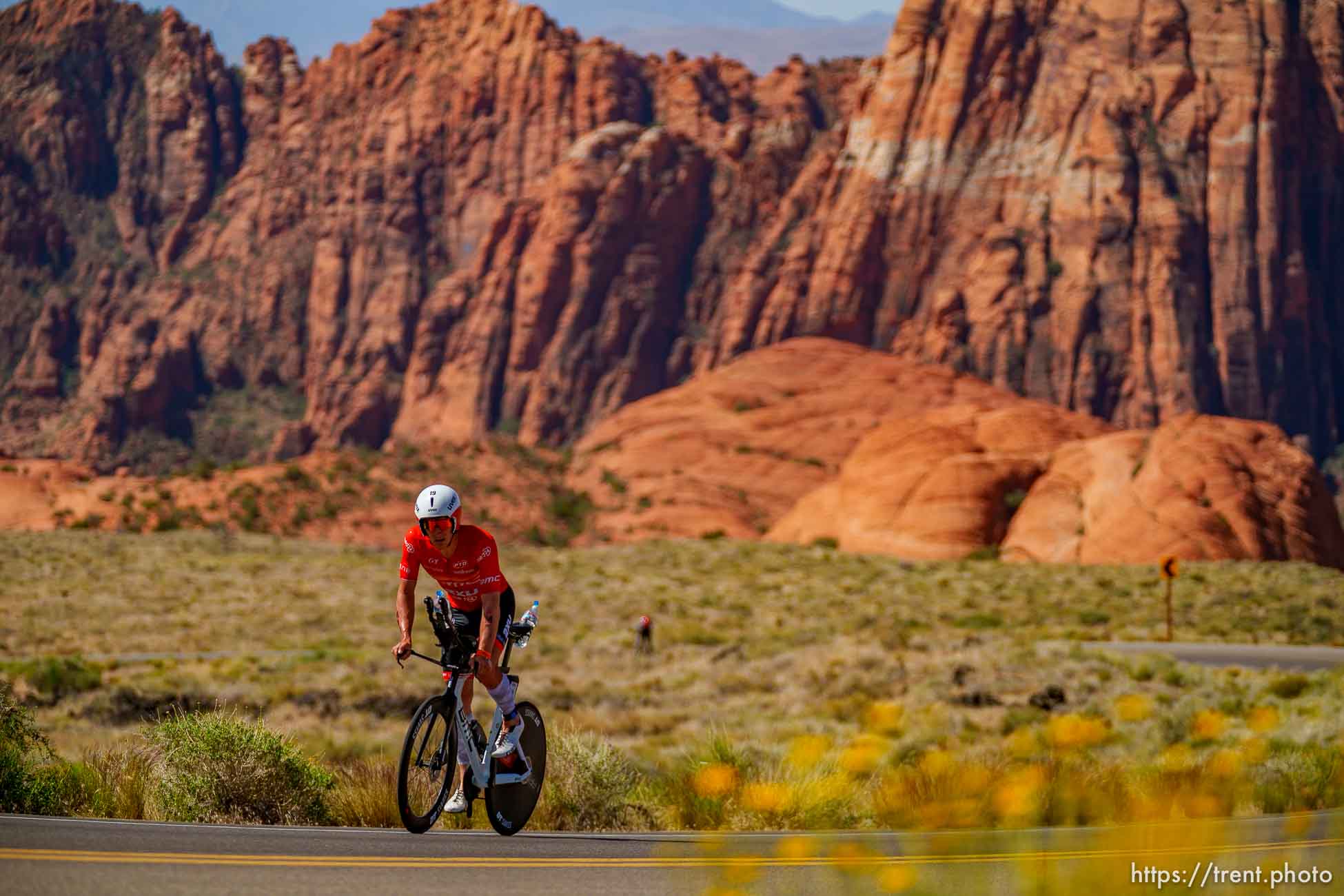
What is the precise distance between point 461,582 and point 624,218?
122989 mm

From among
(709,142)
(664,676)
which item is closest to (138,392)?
(709,142)

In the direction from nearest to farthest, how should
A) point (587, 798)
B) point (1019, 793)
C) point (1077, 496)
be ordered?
point (1019, 793) → point (587, 798) → point (1077, 496)

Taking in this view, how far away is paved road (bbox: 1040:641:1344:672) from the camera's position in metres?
29.6

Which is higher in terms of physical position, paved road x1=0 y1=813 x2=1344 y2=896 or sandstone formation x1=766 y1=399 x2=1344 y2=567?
sandstone formation x1=766 y1=399 x2=1344 y2=567

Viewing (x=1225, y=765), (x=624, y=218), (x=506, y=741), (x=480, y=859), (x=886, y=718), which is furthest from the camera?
(x=624, y=218)

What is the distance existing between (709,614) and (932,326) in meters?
67.9

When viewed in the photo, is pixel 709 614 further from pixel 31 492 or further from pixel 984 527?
pixel 31 492

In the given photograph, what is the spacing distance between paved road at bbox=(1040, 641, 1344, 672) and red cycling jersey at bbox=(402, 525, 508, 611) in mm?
22640

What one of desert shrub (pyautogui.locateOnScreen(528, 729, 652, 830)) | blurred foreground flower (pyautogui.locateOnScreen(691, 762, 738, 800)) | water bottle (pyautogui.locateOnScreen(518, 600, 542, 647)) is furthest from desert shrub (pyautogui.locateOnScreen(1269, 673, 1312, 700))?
water bottle (pyautogui.locateOnScreen(518, 600, 542, 647))

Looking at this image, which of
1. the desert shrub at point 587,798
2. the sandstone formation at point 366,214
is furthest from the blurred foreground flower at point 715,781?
the sandstone formation at point 366,214

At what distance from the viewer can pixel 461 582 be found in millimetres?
9312

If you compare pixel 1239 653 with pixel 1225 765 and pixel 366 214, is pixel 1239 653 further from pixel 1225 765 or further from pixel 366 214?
pixel 366 214

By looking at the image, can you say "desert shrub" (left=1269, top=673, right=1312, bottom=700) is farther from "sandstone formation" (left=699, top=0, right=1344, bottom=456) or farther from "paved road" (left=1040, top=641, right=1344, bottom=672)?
"sandstone formation" (left=699, top=0, right=1344, bottom=456)

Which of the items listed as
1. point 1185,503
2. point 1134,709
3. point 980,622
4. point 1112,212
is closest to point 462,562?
point 1134,709
